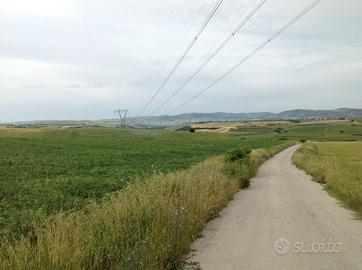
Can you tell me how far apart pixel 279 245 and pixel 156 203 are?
265cm

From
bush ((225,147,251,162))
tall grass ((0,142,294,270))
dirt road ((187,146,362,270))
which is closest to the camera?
tall grass ((0,142,294,270))

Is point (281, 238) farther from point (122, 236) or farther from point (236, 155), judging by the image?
point (236, 155)

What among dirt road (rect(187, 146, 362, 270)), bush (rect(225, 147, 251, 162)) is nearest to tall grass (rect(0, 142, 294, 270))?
dirt road (rect(187, 146, 362, 270))

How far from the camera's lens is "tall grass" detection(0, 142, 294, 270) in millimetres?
5785

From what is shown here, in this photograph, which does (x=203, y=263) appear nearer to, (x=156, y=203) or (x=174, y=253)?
(x=174, y=253)

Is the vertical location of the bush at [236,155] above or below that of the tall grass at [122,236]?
below

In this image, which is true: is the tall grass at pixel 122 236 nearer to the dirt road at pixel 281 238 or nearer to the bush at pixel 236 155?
the dirt road at pixel 281 238

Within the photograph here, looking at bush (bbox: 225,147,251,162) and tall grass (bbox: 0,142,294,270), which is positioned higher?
tall grass (bbox: 0,142,294,270)

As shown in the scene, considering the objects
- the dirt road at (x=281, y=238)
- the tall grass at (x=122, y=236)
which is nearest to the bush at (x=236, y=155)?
the dirt road at (x=281, y=238)

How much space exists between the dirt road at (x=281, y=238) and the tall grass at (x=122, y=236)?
1.95 feet

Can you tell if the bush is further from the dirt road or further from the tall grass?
the tall grass

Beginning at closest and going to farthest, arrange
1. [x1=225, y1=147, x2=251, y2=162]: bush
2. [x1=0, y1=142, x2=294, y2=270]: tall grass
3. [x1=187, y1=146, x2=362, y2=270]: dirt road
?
[x1=0, y1=142, x2=294, y2=270]: tall grass → [x1=187, y1=146, x2=362, y2=270]: dirt road → [x1=225, y1=147, x2=251, y2=162]: bush

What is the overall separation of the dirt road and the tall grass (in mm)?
596

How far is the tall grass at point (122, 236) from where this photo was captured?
228 inches
